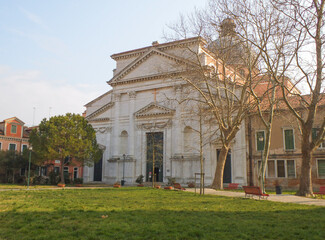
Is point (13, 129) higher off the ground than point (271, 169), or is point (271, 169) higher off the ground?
point (13, 129)

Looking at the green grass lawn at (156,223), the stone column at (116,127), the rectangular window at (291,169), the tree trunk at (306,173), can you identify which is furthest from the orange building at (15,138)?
the green grass lawn at (156,223)

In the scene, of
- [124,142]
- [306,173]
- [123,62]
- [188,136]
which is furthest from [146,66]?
[306,173]

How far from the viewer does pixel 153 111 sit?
142 feet

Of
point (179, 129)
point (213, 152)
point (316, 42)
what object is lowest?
point (213, 152)

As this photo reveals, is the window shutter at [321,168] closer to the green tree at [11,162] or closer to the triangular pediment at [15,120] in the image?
the green tree at [11,162]

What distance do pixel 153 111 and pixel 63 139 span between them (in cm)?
1236

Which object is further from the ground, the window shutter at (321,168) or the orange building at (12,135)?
the orange building at (12,135)

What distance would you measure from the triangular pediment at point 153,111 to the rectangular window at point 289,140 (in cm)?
1434

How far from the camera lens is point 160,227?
929cm

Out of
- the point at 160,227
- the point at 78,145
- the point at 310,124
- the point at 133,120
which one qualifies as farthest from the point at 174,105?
the point at 160,227

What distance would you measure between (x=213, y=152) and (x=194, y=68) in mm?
13348

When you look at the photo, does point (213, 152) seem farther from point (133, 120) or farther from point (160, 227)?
point (160, 227)

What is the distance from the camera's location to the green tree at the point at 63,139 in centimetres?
3856

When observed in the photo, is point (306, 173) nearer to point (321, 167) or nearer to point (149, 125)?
point (321, 167)
